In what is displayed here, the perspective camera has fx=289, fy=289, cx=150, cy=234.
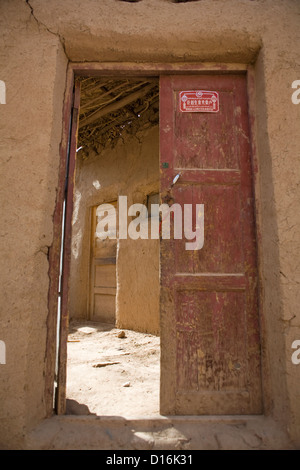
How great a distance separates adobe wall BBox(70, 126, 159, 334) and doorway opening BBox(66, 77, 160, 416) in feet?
0.05

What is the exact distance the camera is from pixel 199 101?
2.20 m

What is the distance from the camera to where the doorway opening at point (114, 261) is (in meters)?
2.73

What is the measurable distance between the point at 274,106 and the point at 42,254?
182 cm

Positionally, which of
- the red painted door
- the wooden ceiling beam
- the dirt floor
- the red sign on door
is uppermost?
the wooden ceiling beam

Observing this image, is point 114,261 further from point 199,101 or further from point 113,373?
point 199,101

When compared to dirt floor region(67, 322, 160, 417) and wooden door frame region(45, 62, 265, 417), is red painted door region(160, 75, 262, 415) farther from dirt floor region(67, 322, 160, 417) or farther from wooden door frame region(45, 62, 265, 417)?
dirt floor region(67, 322, 160, 417)

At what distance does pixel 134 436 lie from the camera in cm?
166

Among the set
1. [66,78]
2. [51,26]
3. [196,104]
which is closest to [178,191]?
[196,104]

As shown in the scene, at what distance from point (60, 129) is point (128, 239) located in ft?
9.72

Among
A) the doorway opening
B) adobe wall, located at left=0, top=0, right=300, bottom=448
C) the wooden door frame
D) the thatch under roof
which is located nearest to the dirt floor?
the doorway opening

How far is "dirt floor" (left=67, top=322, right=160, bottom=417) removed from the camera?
2037 millimetres

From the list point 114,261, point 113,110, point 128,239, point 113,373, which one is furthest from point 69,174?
point 114,261

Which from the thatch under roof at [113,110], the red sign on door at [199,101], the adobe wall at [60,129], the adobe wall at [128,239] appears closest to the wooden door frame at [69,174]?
the adobe wall at [60,129]
